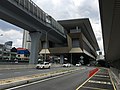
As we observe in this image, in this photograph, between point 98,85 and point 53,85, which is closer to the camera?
point 53,85

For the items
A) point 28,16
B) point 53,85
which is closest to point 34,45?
point 28,16

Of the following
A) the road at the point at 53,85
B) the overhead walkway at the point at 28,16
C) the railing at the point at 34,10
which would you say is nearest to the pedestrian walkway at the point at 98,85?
the road at the point at 53,85

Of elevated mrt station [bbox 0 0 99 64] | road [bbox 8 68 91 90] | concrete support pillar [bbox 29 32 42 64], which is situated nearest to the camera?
road [bbox 8 68 91 90]

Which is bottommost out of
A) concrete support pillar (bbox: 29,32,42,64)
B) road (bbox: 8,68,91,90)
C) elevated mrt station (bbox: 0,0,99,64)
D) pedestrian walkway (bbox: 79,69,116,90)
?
pedestrian walkway (bbox: 79,69,116,90)

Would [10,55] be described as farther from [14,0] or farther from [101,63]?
[14,0]

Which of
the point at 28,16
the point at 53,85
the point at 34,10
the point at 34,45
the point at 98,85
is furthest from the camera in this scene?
the point at 34,45

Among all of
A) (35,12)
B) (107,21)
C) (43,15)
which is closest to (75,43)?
(43,15)

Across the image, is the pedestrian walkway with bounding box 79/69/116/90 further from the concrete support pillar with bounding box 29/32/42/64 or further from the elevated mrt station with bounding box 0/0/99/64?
the concrete support pillar with bounding box 29/32/42/64

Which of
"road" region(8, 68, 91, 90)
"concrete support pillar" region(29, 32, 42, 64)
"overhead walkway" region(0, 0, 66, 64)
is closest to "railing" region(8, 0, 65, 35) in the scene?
"overhead walkway" region(0, 0, 66, 64)

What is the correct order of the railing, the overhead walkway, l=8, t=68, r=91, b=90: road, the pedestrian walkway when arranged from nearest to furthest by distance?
l=8, t=68, r=91, b=90: road
the pedestrian walkway
the overhead walkway
the railing

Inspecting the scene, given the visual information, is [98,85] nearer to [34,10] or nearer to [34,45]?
[34,10]

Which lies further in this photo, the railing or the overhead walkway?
the railing

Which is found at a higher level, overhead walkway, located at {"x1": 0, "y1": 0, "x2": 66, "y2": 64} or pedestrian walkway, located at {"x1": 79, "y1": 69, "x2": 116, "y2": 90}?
overhead walkway, located at {"x1": 0, "y1": 0, "x2": 66, "y2": 64}

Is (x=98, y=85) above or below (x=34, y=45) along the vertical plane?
below
